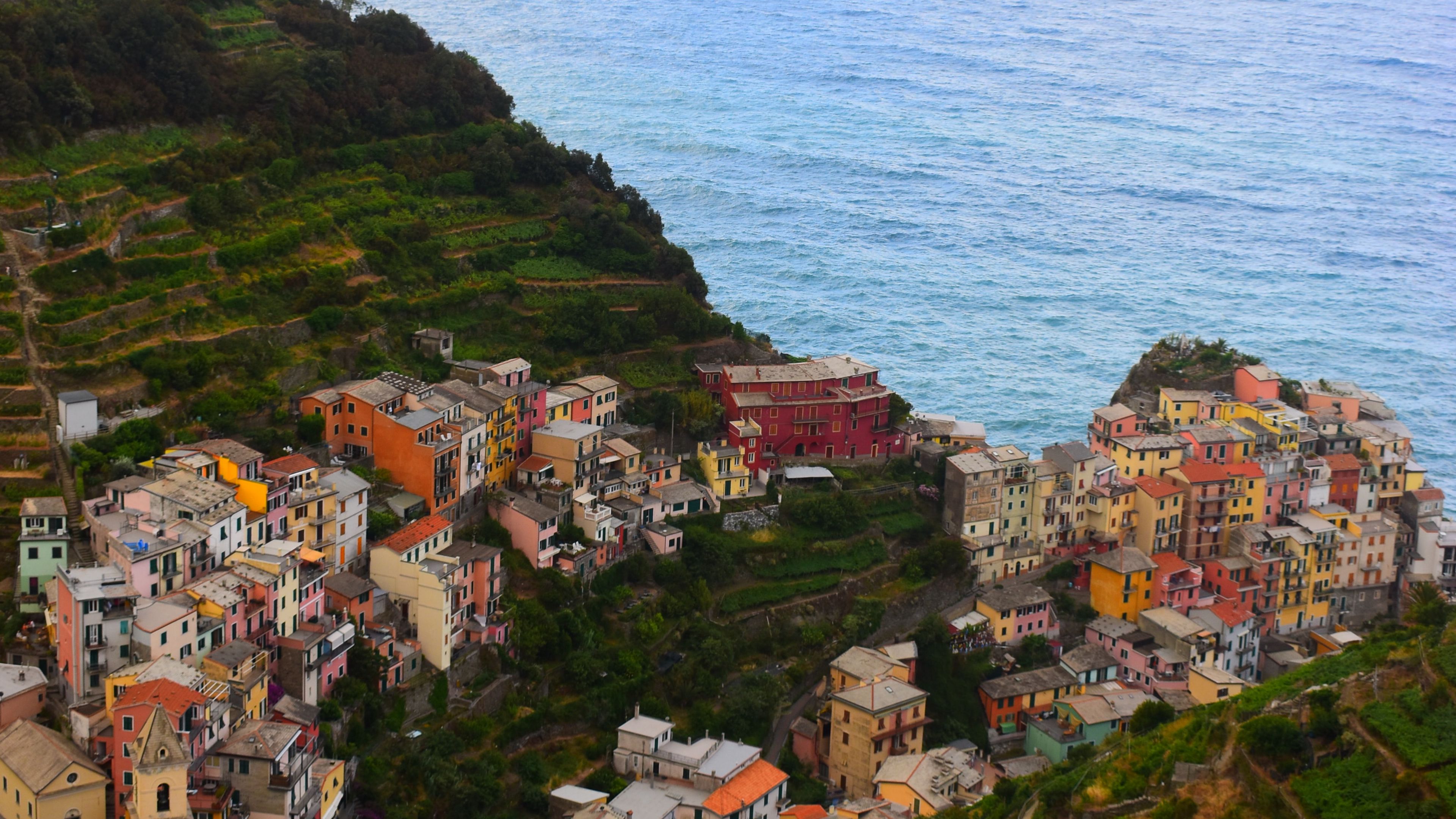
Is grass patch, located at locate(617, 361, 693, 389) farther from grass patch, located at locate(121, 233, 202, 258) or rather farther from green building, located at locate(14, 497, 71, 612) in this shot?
green building, located at locate(14, 497, 71, 612)

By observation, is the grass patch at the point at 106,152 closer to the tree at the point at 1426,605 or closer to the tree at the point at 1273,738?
the tree at the point at 1273,738

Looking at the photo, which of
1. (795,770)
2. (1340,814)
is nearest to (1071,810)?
(1340,814)

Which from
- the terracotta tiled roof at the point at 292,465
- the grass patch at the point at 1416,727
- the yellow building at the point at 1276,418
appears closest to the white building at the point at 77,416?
the terracotta tiled roof at the point at 292,465

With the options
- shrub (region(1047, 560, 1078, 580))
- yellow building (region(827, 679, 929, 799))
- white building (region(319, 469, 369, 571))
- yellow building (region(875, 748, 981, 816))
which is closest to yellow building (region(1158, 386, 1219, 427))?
shrub (region(1047, 560, 1078, 580))

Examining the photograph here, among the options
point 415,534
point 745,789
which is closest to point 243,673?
point 415,534

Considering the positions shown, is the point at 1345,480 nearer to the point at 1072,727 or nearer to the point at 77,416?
the point at 1072,727

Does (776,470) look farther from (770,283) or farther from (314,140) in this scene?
(770,283)
